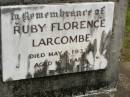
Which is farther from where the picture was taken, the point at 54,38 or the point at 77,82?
the point at 77,82

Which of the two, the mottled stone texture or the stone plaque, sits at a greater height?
the stone plaque

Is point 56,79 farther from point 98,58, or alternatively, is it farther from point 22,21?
point 22,21

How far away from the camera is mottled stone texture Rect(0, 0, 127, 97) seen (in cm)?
441

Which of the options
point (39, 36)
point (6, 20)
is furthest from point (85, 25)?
point (6, 20)

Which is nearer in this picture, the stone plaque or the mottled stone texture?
the stone plaque

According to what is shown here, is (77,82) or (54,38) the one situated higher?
(54,38)

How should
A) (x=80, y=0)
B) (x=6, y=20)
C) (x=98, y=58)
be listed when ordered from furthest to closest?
(x=98, y=58), (x=80, y=0), (x=6, y=20)

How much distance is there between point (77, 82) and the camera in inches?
186

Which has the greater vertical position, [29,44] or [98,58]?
[29,44]

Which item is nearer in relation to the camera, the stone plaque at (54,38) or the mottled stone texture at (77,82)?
the stone plaque at (54,38)

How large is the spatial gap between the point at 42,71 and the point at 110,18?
44.6 inches

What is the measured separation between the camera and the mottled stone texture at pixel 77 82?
441 cm

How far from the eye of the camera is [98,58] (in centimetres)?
468

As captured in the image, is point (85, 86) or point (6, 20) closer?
point (6, 20)
